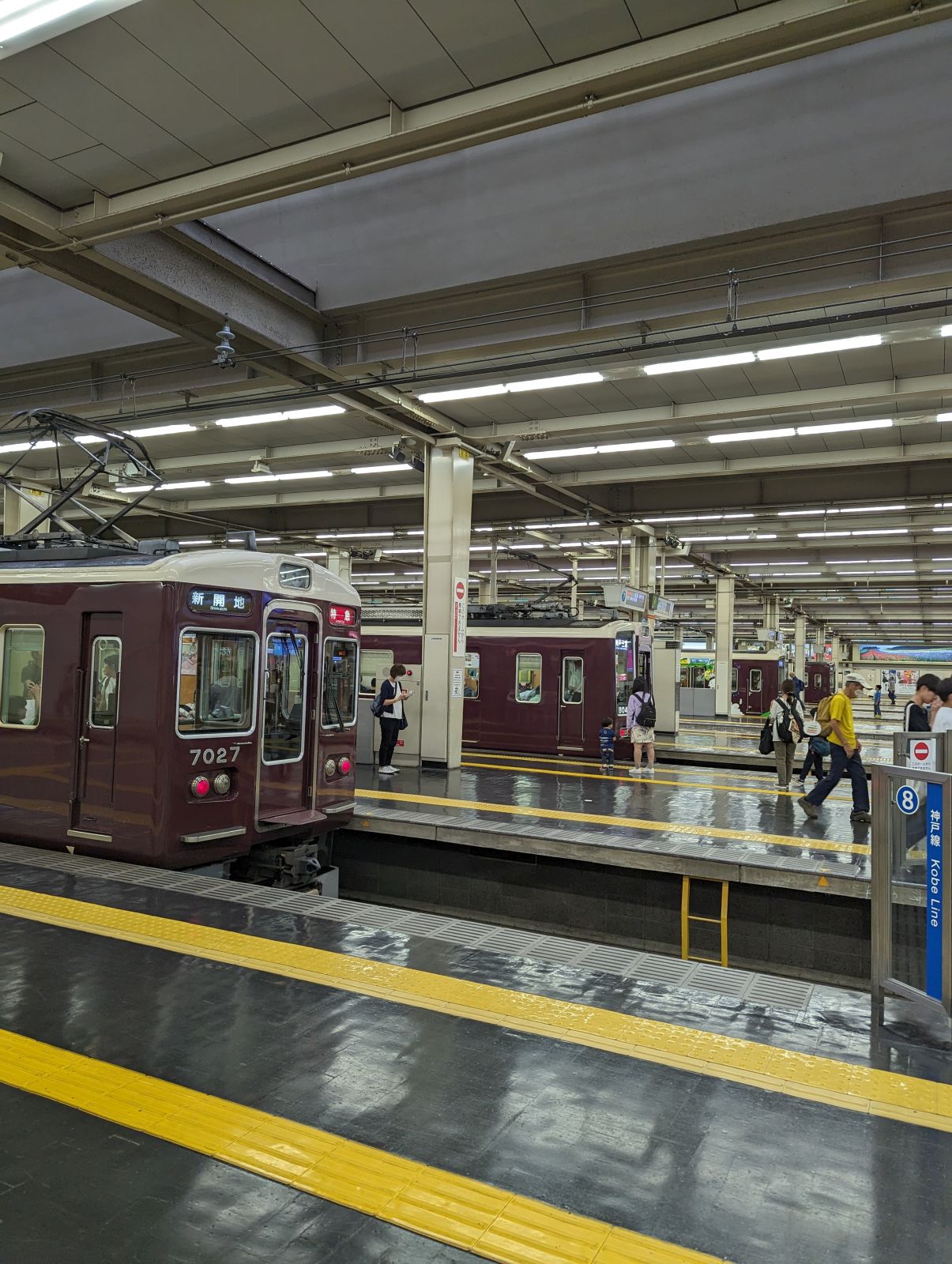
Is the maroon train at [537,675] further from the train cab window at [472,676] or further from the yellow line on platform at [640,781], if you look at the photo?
the yellow line on platform at [640,781]

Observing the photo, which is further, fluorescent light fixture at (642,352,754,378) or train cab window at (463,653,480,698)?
train cab window at (463,653,480,698)

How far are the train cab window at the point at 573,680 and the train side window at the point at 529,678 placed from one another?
0.48 m

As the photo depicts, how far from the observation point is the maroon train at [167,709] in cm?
693

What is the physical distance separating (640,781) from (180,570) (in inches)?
365

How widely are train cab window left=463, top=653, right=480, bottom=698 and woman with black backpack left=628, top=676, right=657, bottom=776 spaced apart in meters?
3.38

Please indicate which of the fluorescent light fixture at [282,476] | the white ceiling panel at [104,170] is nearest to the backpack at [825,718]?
the white ceiling panel at [104,170]

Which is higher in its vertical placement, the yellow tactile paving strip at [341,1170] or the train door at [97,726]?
the train door at [97,726]

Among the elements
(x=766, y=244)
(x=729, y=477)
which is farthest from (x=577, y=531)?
(x=766, y=244)

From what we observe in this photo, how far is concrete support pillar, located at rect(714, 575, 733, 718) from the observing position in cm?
2909

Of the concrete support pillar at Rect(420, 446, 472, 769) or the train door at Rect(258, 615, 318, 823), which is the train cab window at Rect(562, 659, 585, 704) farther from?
the train door at Rect(258, 615, 318, 823)

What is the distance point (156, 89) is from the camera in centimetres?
668

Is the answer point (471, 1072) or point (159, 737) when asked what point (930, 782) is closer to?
point (471, 1072)

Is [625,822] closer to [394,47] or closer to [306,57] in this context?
[394,47]

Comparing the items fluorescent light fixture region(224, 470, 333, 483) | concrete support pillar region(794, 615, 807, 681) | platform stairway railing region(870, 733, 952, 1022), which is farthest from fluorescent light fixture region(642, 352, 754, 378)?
concrete support pillar region(794, 615, 807, 681)
